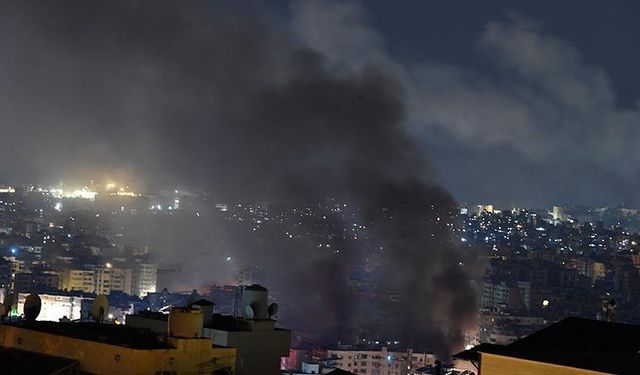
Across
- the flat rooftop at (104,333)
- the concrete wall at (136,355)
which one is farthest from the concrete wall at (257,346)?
the concrete wall at (136,355)

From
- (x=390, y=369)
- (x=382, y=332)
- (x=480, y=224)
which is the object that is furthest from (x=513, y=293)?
(x=480, y=224)

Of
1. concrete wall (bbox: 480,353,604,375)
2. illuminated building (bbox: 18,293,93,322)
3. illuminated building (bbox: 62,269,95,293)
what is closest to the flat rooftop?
concrete wall (bbox: 480,353,604,375)

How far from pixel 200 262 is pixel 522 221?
93.8ft

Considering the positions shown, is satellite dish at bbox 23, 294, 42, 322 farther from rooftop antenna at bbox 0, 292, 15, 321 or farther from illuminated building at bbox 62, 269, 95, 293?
illuminated building at bbox 62, 269, 95, 293

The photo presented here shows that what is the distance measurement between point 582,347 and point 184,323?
7.66 ft

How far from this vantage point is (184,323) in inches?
242

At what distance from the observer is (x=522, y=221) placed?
3029 inches

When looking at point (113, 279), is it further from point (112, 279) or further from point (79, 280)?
point (79, 280)

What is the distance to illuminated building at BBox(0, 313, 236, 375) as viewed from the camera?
588 centimetres

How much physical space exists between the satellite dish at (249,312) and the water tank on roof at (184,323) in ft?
5.44

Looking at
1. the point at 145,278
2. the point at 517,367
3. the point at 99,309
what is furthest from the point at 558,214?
the point at 517,367

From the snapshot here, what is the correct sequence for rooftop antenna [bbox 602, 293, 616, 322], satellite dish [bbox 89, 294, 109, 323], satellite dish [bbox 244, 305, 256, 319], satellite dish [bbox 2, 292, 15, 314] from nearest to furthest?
rooftop antenna [bbox 602, 293, 616, 322]
satellite dish [bbox 2, 292, 15, 314]
satellite dish [bbox 89, 294, 109, 323]
satellite dish [bbox 244, 305, 256, 319]

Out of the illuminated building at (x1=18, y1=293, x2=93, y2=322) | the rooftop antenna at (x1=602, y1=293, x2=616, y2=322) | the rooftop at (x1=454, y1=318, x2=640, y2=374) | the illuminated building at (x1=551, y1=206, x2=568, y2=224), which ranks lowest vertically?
the illuminated building at (x1=18, y1=293, x2=93, y2=322)

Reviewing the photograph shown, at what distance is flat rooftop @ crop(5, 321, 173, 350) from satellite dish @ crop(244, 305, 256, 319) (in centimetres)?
101
